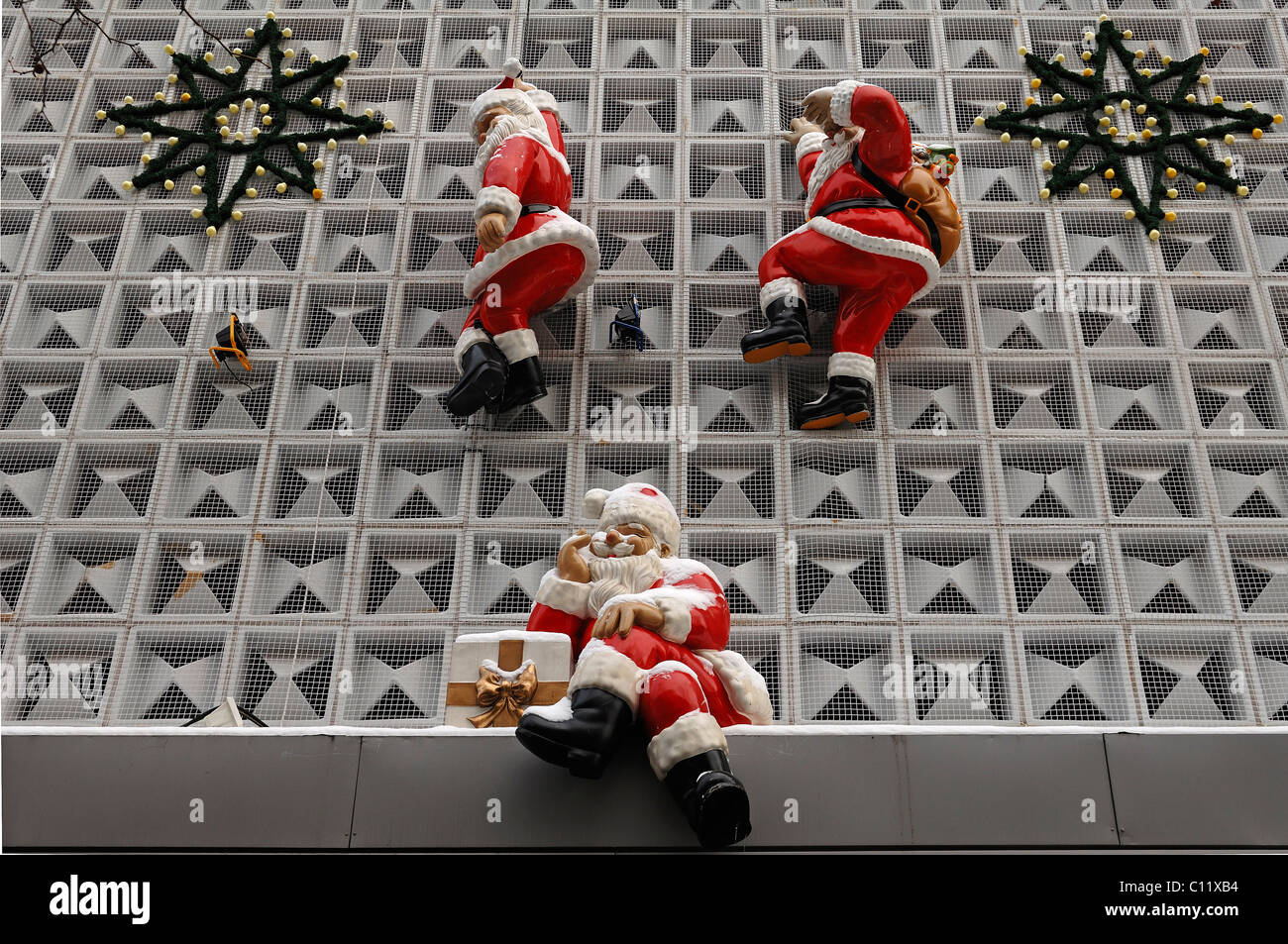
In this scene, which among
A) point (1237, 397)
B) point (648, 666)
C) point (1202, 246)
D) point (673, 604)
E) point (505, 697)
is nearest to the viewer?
point (648, 666)

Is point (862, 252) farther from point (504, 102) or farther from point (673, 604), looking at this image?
point (673, 604)

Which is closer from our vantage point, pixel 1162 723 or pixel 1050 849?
pixel 1050 849

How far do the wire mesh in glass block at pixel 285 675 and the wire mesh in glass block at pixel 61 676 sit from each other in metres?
0.60

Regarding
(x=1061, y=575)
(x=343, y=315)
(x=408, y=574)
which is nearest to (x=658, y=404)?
(x=408, y=574)

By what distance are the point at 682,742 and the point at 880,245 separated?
9.63ft

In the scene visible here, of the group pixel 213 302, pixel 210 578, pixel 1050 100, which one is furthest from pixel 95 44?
pixel 1050 100

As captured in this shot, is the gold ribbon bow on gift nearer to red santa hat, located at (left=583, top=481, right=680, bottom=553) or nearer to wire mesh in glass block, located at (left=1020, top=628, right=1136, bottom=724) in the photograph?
red santa hat, located at (left=583, top=481, right=680, bottom=553)

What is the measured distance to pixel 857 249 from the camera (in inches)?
240

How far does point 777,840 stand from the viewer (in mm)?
4363

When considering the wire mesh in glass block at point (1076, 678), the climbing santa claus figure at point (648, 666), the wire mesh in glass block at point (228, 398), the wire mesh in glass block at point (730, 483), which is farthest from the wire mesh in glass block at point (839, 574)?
the wire mesh in glass block at point (228, 398)

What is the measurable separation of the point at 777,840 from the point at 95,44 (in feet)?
21.2

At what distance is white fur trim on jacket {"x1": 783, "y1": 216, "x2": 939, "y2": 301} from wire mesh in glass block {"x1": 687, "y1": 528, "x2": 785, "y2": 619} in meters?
1.48

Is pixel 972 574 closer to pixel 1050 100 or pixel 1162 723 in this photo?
pixel 1162 723
